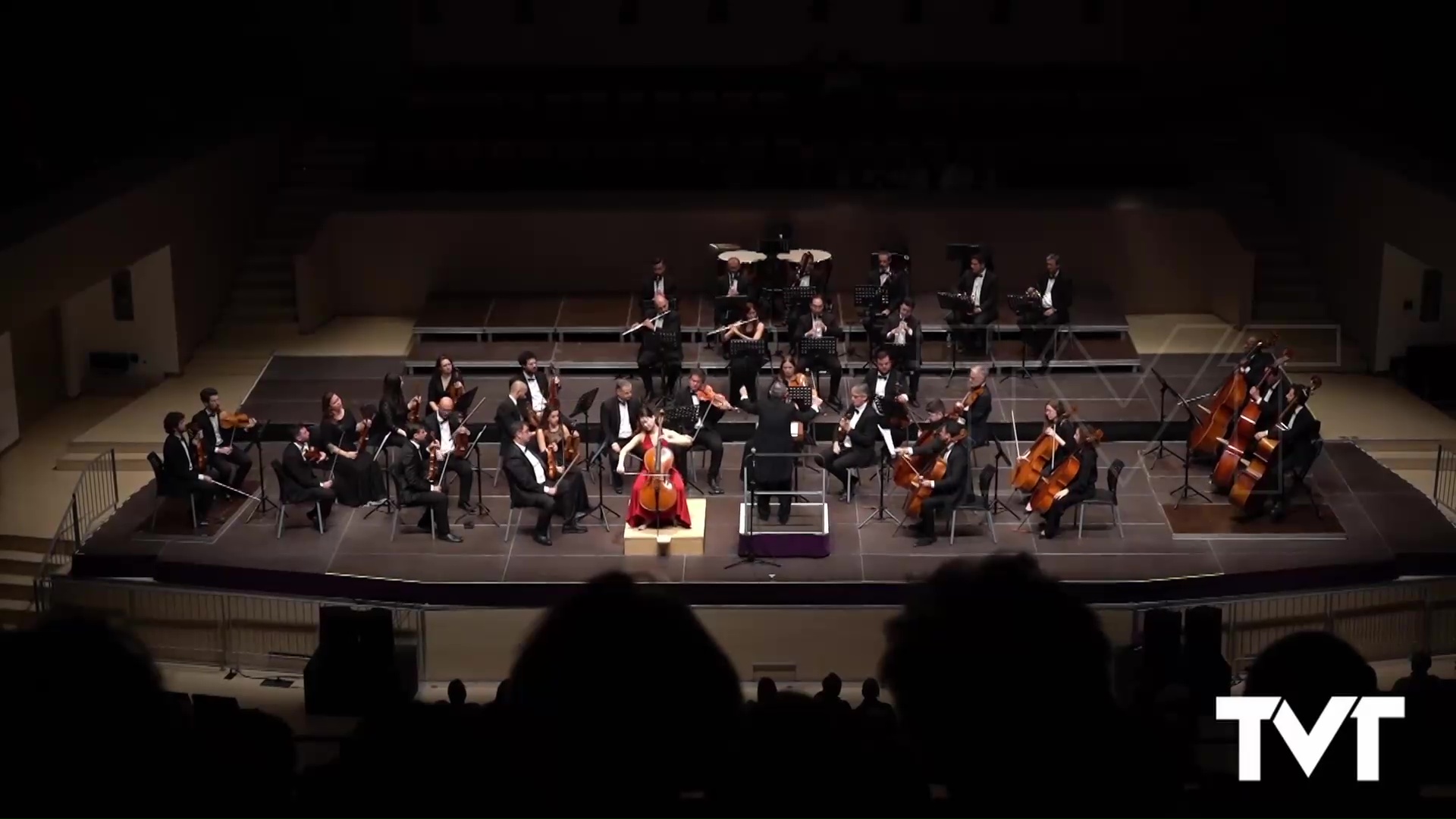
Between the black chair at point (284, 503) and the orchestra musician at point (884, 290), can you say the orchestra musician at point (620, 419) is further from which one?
the orchestra musician at point (884, 290)

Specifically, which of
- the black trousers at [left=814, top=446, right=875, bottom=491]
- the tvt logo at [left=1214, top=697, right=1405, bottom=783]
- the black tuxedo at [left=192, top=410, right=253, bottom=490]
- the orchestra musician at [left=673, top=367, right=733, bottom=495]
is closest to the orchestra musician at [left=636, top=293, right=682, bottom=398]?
the orchestra musician at [left=673, top=367, right=733, bottom=495]

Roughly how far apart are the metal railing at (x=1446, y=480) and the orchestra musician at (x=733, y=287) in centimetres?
678

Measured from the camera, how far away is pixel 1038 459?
15039 millimetres

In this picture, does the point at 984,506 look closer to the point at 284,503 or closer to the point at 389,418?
the point at 389,418

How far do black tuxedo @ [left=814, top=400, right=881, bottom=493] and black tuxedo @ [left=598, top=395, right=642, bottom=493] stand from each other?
1.70 meters

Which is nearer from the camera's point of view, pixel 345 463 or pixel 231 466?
pixel 345 463

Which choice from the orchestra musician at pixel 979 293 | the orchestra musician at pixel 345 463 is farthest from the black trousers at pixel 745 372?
the orchestra musician at pixel 345 463

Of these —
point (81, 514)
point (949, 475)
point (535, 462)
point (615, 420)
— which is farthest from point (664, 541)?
point (81, 514)

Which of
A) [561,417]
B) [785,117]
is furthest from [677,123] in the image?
[561,417]

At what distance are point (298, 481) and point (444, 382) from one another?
1834mm

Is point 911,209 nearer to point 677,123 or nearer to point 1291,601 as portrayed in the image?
point 677,123

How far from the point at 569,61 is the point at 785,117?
11.1ft

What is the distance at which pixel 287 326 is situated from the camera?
21.4 m

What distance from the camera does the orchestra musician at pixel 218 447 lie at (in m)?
15.3
